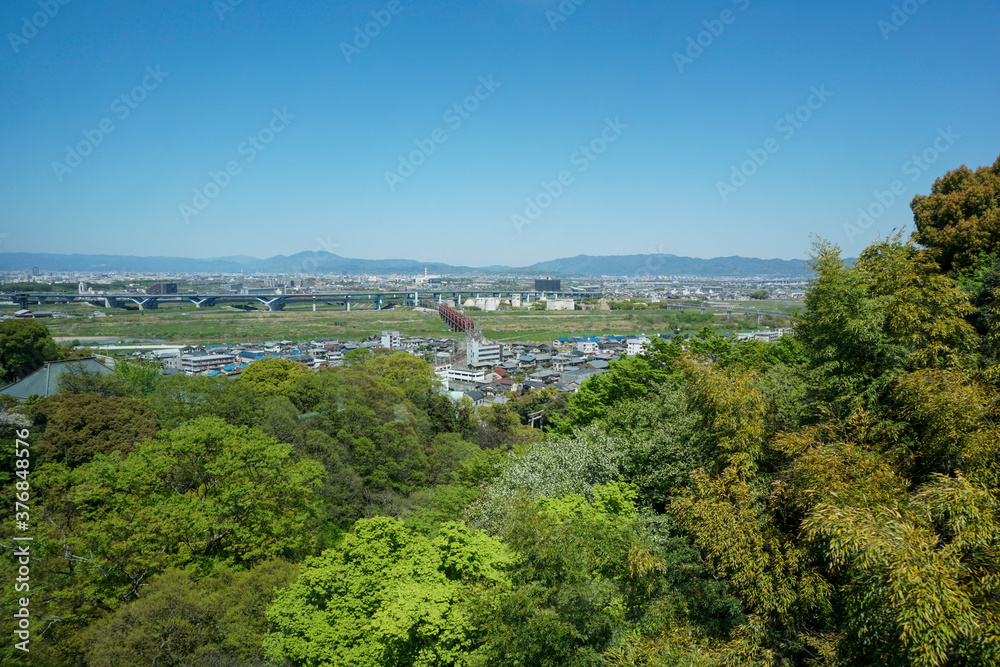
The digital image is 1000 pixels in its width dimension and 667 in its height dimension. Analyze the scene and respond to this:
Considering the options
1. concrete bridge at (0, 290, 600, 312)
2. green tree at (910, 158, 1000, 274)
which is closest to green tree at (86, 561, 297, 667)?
green tree at (910, 158, 1000, 274)

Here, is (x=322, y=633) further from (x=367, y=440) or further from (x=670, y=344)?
(x=670, y=344)

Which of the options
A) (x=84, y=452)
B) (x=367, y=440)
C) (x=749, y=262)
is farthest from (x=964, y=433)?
(x=749, y=262)

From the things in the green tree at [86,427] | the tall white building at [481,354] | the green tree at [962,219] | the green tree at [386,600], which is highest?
the green tree at [962,219]

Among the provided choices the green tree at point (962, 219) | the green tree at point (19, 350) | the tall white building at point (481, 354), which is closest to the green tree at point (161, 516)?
the green tree at point (962, 219)

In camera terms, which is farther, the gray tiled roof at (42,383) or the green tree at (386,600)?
the gray tiled roof at (42,383)

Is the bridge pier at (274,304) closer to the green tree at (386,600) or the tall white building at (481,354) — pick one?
the tall white building at (481,354)
